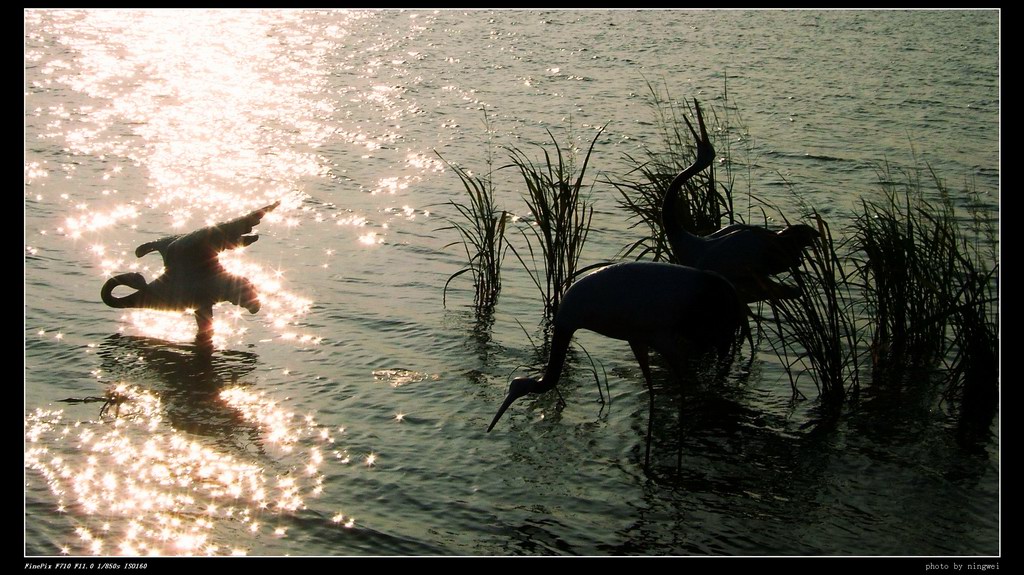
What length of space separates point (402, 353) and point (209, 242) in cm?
182

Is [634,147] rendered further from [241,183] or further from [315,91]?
[315,91]

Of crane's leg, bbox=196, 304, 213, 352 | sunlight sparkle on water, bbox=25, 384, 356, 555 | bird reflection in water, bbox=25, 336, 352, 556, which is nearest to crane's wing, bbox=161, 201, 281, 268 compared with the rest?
crane's leg, bbox=196, 304, 213, 352

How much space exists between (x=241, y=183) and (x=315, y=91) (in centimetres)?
564

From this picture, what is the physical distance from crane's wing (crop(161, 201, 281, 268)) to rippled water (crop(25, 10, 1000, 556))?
0.70 meters

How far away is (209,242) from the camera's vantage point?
8969 millimetres

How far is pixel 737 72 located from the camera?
65.1 feet

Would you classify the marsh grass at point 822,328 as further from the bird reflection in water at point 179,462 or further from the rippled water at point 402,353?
the bird reflection in water at point 179,462

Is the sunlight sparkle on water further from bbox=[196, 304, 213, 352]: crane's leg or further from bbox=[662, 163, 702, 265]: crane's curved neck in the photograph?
bbox=[662, 163, 702, 265]: crane's curved neck

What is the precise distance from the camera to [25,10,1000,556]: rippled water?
6.21 m

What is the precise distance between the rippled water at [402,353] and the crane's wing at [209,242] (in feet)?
2.28

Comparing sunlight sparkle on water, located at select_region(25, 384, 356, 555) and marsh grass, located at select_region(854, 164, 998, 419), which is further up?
marsh grass, located at select_region(854, 164, 998, 419)

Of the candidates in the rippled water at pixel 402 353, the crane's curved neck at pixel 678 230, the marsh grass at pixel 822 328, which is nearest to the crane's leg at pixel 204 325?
the rippled water at pixel 402 353

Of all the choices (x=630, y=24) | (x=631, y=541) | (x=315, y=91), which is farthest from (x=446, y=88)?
(x=631, y=541)

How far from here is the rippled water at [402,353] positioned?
245 inches
